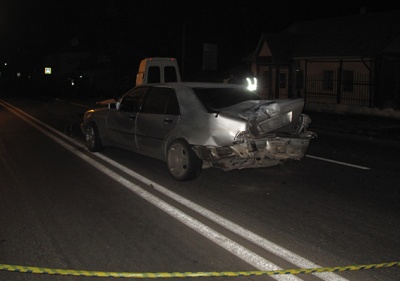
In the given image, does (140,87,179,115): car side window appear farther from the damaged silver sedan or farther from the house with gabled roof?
the house with gabled roof

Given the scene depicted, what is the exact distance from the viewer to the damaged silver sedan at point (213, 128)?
649 centimetres

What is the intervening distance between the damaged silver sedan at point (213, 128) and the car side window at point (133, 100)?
0.10 ft

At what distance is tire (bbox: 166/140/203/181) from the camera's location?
6.86 m

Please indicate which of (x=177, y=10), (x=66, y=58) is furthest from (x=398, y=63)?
(x=66, y=58)

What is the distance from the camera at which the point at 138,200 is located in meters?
6.03

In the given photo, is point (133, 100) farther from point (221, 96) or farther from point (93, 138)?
point (221, 96)

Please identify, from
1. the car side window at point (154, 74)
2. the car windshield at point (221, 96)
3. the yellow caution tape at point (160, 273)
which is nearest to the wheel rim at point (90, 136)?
the car windshield at point (221, 96)

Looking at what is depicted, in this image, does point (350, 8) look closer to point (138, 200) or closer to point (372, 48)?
point (372, 48)

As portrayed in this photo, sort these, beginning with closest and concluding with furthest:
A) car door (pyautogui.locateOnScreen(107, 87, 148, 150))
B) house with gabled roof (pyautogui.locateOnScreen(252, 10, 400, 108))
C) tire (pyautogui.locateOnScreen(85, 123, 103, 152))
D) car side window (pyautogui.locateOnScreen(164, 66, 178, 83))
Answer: car door (pyautogui.locateOnScreen(107, 87, 148, 150)) < tire (pyautogui.locateOnScreen(85, 123, 103, 152)) < car side window (pyautogui.locateOnScreen(164, 66, 178, 83)) < house with gabled roof (pyautogui.locateOnScreen(252, 10, 400, 108))

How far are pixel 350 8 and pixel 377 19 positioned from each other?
2590 cm

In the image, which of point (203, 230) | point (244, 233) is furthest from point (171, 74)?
point (244, 233)

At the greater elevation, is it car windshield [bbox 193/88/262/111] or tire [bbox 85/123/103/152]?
car windshield [bbox 193/88/262/111]

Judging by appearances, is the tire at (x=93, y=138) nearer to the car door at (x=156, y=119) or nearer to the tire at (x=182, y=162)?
the car door at (x=156, y=119)

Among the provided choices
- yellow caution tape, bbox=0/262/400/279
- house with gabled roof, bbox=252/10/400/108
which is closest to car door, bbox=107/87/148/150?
yellow caution tape, bbox=0/262/400/279
